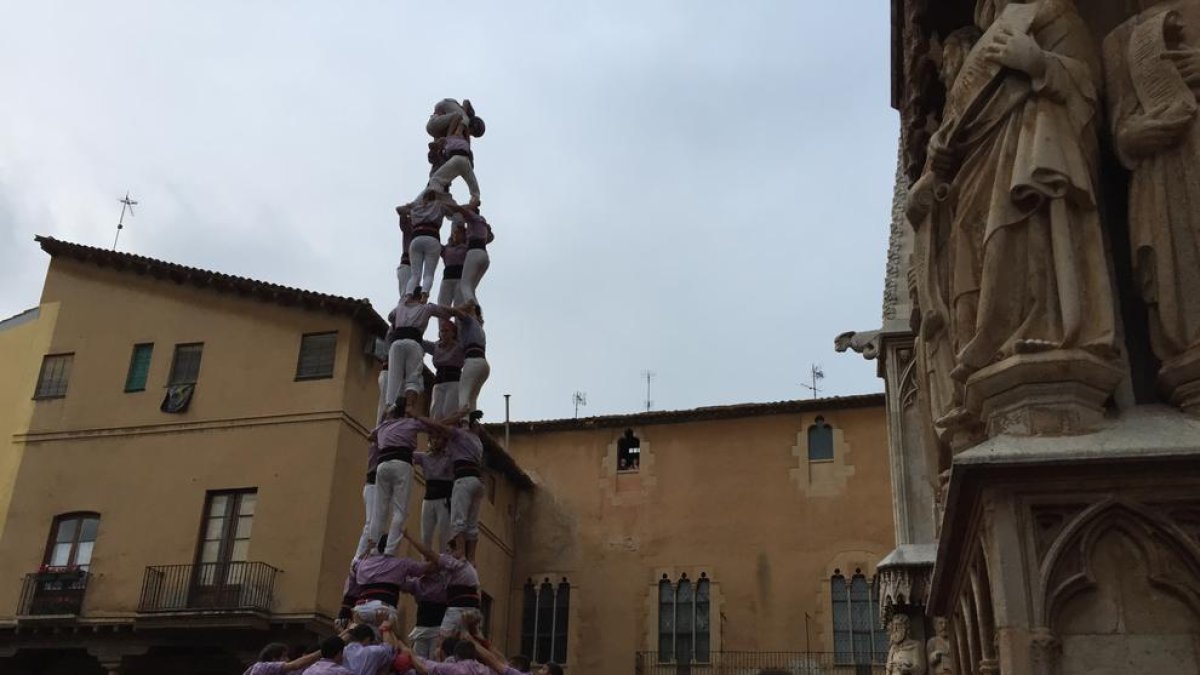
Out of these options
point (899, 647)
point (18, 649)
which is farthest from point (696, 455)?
point (899, 647)

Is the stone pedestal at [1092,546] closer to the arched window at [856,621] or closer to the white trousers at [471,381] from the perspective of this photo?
the white trousers at [471,381]

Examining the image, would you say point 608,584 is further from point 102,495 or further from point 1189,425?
point 1189,425

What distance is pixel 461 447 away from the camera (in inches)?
372

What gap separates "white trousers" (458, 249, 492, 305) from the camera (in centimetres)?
1019

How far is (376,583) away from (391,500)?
735 mm

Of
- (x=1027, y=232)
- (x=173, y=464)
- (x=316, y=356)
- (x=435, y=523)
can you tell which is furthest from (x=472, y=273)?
(x=173, y=464)

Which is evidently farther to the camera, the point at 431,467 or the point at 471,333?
the point at 471,333

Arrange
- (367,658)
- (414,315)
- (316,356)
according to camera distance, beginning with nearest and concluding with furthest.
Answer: (367,658)
(414,315)
(316,356)

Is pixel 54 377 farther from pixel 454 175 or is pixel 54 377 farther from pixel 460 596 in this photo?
pixel 460 596

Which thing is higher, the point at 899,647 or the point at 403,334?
the point at 403,334

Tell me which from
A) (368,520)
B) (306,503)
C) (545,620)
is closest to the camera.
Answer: (368,520)

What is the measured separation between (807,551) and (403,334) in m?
25.9

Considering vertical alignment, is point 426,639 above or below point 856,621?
below

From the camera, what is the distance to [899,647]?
11.8m
